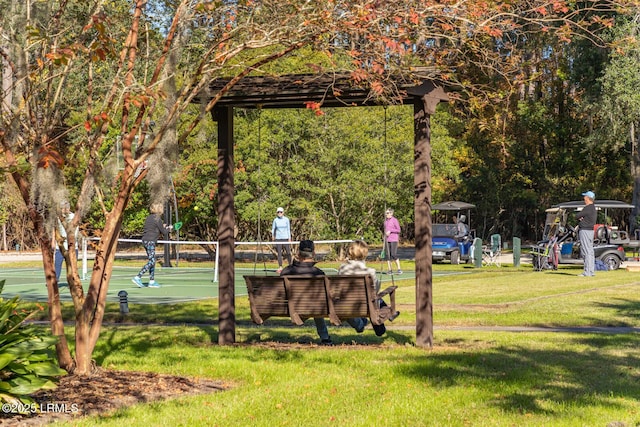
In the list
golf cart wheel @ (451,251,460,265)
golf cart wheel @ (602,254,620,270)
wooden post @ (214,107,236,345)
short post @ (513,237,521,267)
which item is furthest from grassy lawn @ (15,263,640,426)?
golf cart wheel @ (451,251,460,265)

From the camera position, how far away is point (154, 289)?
23.2 m

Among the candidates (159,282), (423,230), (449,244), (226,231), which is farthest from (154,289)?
(449,244)

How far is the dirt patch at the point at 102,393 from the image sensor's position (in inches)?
316

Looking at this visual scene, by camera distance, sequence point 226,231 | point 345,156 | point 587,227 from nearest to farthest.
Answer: point 226,231
point 587,227
point 345,156

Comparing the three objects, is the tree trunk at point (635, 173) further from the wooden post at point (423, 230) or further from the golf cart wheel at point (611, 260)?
the wooden post at point (423, 230)

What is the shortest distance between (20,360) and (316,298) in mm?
4265

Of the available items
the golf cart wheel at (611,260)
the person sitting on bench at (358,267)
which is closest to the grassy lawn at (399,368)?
the person sitting on bench at (358,267)

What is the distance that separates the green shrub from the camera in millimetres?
8125

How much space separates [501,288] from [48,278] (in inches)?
535

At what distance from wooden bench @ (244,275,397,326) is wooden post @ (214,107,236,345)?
714 mm

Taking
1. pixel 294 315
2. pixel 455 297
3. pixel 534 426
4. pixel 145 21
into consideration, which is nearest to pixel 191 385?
pixel 294 315

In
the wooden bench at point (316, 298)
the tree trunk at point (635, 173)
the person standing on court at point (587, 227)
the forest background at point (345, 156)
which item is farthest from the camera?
the tree trunk at point (635, 173)

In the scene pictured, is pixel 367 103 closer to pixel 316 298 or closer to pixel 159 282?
pixel 316 298

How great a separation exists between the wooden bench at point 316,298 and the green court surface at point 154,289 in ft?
15.1
